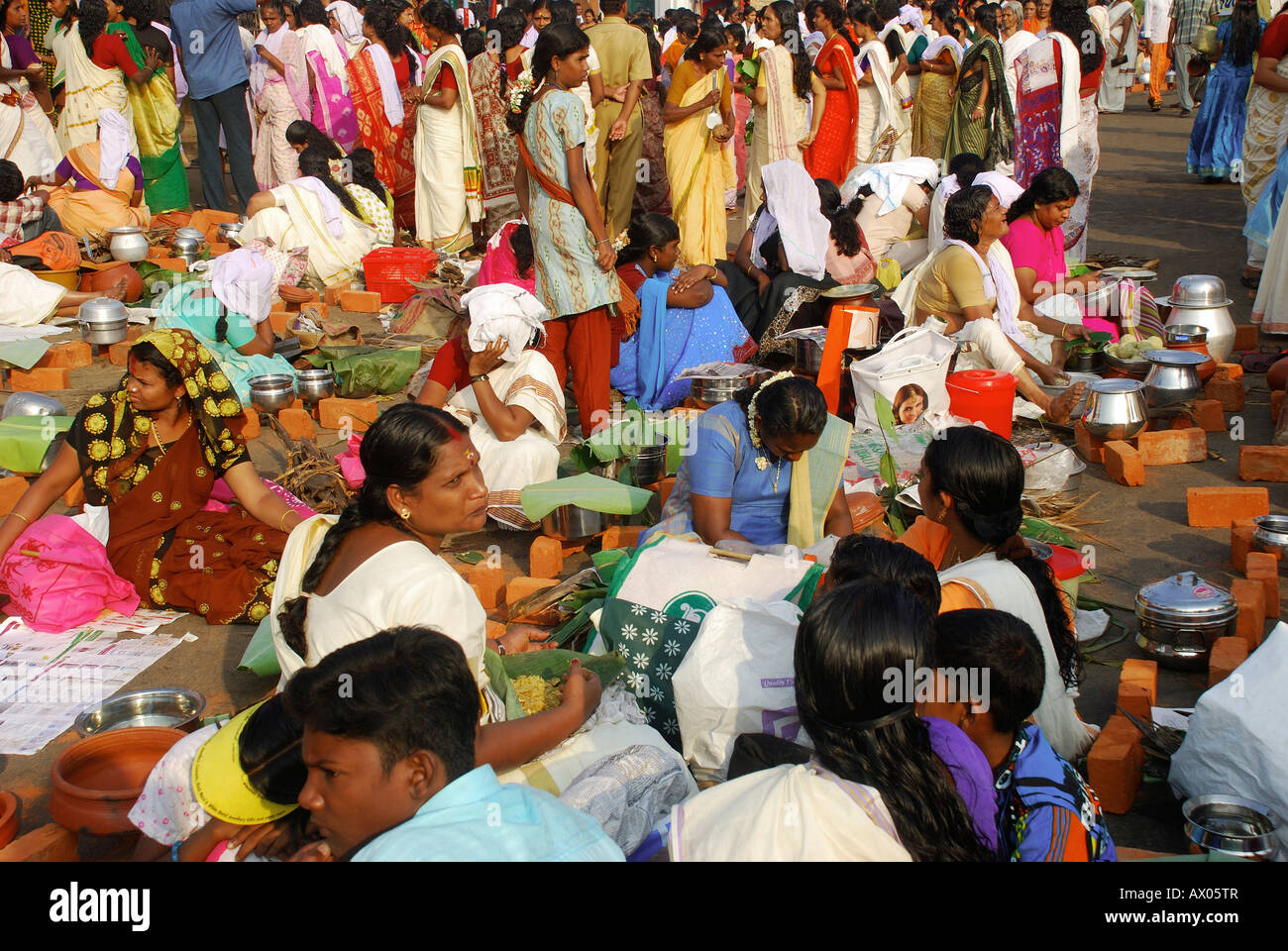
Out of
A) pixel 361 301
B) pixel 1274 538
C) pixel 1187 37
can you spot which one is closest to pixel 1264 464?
pixel 1274 538

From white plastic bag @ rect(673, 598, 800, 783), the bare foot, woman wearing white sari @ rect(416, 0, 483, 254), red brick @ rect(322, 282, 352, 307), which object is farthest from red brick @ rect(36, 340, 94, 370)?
the bare foot

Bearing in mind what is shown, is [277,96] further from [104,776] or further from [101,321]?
[104,776]

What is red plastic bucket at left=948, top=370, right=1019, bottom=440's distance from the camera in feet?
17.0

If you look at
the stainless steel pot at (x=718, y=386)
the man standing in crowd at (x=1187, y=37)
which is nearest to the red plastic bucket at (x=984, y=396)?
the stainless steel pot at (x=718, y=386)

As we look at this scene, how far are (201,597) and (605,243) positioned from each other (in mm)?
2682

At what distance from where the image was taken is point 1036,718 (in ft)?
9.78

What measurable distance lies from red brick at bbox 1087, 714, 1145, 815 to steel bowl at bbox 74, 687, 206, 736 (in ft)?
8.50

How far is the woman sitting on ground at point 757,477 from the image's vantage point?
4000mm

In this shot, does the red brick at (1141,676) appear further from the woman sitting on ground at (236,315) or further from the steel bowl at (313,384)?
the woman sitting on ground at (236,315)

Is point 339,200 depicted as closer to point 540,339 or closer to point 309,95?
point 309,95

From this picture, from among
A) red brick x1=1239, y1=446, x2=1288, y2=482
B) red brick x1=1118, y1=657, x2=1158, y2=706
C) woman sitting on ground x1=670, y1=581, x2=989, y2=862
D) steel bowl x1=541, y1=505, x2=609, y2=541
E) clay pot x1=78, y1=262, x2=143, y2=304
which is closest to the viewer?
woman sitting on ground x1=670, y1=581, x2=989, y2=862

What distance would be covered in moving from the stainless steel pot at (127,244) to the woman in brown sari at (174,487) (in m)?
4.86

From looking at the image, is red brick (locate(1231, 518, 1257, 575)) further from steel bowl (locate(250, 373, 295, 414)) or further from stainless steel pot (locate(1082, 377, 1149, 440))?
steel bowl (locate(250, 373, 295, 414))
